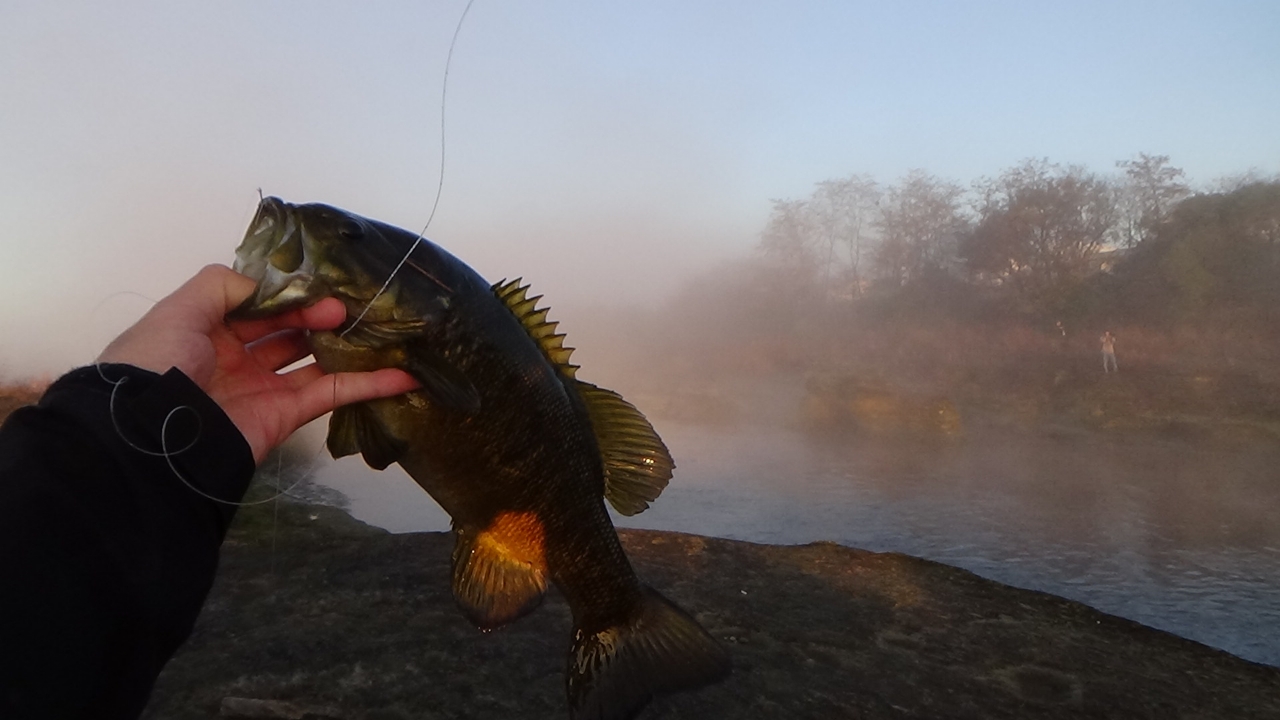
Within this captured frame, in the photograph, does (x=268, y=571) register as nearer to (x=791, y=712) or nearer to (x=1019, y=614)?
(x=791, y=712)

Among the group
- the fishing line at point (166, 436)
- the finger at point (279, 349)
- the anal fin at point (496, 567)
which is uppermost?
the finger at point (279, 349)

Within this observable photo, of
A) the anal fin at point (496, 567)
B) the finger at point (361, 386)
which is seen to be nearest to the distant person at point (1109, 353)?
the anal fin at point (496, 567)

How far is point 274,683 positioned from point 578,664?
3.05 m

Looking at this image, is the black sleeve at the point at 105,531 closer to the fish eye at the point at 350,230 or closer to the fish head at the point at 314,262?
the fish head at the point at 314,262

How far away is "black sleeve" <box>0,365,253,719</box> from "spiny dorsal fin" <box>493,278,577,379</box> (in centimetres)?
81

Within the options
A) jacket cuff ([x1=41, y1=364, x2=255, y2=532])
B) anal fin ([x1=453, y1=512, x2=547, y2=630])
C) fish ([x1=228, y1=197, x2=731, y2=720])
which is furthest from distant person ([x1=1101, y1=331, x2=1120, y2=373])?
jacket cuff ([x1=41, y1=364, x2=255, y2=532])

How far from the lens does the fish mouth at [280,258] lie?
5.72ft

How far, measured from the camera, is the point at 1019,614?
6.11 m

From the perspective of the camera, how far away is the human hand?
173 centimetres

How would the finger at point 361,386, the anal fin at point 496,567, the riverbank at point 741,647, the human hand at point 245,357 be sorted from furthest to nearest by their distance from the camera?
the riverbank at point 741,647, the anal fin at point 496,567, the finger at point 361,386, the human hand at point 245,357

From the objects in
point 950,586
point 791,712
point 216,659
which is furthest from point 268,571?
point 950,586

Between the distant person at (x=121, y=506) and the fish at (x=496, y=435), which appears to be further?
the fish at (x=496, y=435)

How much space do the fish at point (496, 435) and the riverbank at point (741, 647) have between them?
228cm

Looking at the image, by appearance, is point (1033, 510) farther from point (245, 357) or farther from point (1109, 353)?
point (245, 357)
